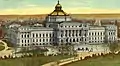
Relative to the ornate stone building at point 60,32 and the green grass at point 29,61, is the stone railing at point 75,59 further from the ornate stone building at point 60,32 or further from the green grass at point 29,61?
the ornate stone building at point 60,32

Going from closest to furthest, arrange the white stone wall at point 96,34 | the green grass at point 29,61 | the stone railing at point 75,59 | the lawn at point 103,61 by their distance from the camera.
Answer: the green grass at point 29,61
the stone railing at point 75,59
the lawn at point 103,61
the white stone wall at point 96,34

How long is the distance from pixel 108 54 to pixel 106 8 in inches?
28.6

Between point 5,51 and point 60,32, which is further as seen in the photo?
point 60,32

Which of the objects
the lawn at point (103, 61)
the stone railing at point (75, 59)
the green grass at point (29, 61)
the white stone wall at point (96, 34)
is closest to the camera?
the green grass at point (29, 61)

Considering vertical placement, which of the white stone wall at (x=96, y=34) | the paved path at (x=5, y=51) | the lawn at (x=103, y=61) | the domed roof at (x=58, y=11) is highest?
the domed roof at (x=58, y=11)

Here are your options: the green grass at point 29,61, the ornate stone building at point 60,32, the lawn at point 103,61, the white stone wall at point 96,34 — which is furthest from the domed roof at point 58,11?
the lawn at point 103,61

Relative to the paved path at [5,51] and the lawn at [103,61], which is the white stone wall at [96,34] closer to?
the lawn at [103,61]

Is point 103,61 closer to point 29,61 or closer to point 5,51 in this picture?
point 29,61

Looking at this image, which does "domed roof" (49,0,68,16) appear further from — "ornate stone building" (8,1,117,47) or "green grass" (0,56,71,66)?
"green grass" (0,56,71,66)

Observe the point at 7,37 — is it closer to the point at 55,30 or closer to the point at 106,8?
the point at 55,30

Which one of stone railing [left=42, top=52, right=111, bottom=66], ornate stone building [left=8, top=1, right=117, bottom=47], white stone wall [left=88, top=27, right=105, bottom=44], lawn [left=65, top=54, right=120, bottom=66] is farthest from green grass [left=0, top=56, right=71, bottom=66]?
white stone wall [left=88, top=27, right=105, bottom=44]

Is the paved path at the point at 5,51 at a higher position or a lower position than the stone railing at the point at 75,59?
higher

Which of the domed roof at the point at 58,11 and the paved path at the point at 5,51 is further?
the domed roof at the point at 58,11

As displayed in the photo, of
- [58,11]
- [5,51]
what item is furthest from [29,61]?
[58,11]
